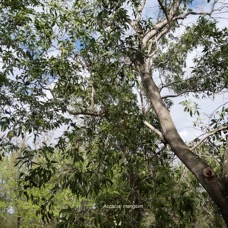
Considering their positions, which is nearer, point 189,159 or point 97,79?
point 189,159

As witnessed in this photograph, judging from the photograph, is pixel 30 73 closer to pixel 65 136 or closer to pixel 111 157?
pixel 65 136

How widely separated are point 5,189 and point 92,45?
14.4 metres

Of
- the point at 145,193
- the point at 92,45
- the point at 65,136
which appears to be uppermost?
the point at 92,45

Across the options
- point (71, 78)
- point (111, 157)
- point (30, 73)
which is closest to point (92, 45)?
point (71, 78)

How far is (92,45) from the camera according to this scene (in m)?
4.69

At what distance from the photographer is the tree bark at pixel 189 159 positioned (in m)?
2.47

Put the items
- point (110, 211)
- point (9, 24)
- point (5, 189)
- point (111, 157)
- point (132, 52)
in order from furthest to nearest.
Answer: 1. point (5, 189)
2. point (132, 52)
3. point (9, 24)
4. point (111, 157)
5. point (110, 211)

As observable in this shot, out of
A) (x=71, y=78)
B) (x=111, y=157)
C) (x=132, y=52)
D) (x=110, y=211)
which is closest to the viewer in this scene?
(x=110, y=211)

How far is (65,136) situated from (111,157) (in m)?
1.07

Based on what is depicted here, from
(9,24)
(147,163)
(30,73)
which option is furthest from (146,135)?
(9,24)

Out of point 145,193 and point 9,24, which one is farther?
point 9,24

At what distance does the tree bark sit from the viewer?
8.11 feet

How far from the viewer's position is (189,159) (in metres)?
2.85

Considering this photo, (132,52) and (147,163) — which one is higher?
(132,52)
